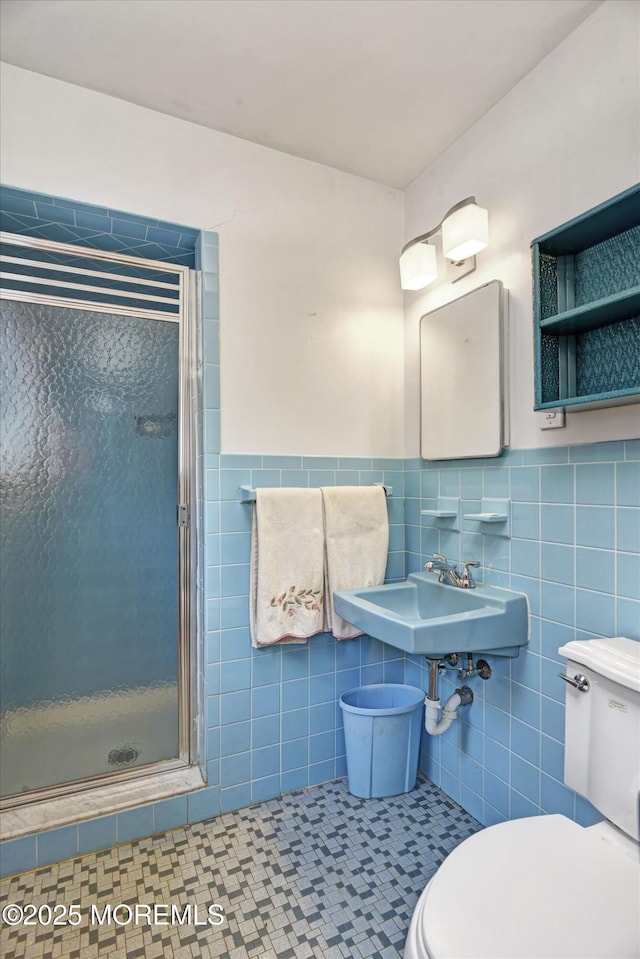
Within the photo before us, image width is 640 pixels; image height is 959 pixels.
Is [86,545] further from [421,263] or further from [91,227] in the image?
[421,263]

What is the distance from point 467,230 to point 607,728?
1461 mm

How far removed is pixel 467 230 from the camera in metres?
1.57

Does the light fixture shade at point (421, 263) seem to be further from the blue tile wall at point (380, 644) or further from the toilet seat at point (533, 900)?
the toilet seat at point (533, 900)

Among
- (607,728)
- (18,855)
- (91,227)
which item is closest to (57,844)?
(18,855)

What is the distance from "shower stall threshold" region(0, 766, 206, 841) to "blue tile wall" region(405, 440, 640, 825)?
0.98 metres

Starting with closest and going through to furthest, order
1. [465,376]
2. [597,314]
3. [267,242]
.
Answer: [597,314]
[465,376]
[267,242]

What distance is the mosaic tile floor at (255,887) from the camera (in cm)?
124

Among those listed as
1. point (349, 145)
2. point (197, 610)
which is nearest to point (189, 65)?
point (349, 145)

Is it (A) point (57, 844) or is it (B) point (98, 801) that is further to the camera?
(B) point (98, 801)

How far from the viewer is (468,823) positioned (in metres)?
1.67

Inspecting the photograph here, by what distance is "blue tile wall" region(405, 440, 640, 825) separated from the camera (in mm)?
1254

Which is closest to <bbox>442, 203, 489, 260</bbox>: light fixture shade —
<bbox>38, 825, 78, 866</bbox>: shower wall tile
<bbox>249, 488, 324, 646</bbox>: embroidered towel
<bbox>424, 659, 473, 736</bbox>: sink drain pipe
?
<bbox>249, 488, 324, 646</bbox>: embroidered towel

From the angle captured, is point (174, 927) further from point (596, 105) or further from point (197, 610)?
point (596, 105)

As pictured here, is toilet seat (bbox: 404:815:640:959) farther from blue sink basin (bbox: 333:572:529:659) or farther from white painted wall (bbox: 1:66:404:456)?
white painted wall (bbox: 1:66:404:456)
